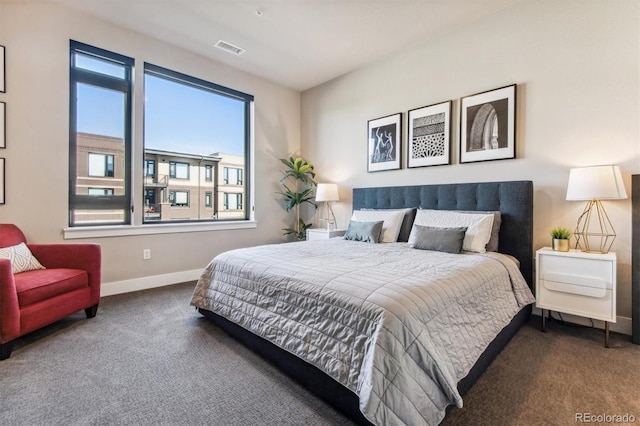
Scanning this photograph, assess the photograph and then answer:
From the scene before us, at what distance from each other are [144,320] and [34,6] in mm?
3232

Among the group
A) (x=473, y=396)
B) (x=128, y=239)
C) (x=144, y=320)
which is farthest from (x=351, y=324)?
(x=128, y=239)

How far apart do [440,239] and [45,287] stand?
3203mm

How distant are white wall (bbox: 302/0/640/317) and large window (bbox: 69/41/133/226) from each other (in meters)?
3.42

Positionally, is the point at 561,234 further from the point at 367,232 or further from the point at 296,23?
the point at 296,23

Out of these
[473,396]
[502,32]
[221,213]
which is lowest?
[473,396]

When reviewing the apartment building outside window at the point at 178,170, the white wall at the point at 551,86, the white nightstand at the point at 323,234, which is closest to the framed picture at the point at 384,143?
the white wall at the point at 551,86

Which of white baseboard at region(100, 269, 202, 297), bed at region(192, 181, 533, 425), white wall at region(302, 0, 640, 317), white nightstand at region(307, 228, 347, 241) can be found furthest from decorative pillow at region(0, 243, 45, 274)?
white wall at region(302, 0, 640, 317)

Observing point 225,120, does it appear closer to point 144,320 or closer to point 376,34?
point 376,34

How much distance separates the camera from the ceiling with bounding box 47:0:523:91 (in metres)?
2.90

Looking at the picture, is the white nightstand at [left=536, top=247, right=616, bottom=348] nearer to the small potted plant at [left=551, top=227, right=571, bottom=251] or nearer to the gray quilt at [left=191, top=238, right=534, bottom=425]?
the small potted plant at [left=551, top=227, right=571, bottom=251]

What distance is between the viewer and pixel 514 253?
2.74 m

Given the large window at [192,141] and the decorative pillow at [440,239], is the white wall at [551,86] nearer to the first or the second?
the decorative pillow at [440,239]

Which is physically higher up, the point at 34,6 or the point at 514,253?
the point at 34,6

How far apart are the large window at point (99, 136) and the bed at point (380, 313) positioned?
1.82m
